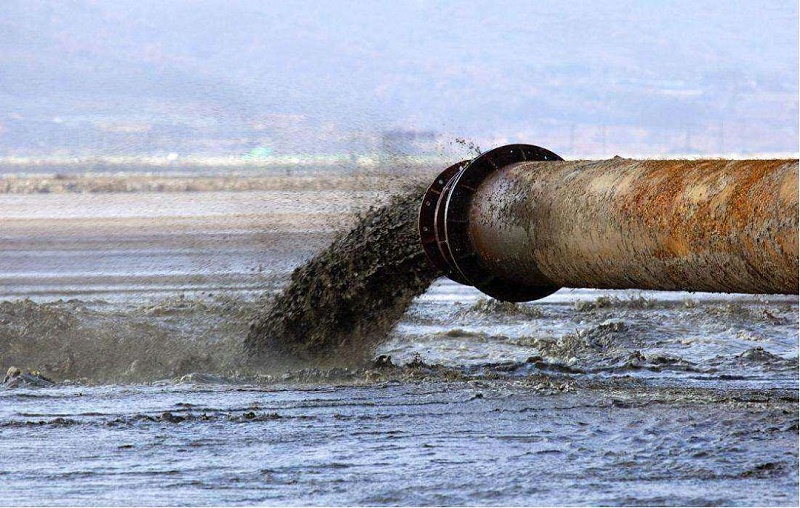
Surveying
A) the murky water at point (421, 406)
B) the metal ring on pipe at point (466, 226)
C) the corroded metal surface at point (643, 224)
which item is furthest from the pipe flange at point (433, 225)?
the murky water at point (421, 406)

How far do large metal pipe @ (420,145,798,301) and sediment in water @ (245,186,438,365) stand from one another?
0.48 metres

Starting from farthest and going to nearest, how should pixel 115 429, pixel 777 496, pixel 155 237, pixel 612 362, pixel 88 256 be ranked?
pixel 155 237 < pixel 88 256 < pixel 612 362 < pixel 115 429 < pixel 777 496

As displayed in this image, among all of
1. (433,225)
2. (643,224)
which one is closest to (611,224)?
(643,224)

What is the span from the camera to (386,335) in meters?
8.44

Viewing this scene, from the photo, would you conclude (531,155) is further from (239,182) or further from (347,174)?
(239,182)

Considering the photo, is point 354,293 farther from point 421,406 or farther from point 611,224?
point 611,224

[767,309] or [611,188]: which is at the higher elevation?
[611,188]

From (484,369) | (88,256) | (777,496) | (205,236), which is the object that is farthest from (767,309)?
(205,236)

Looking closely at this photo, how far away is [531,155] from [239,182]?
30.2m

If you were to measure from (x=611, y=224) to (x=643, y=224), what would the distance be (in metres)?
0.24

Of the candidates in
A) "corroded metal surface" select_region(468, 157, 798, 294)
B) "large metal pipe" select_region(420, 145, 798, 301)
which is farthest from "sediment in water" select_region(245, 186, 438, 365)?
"corroded metal surface" select_region(468, 157, 798, 294)

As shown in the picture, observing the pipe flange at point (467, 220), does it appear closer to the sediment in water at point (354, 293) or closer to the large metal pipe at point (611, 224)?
the large metal pipe at point (611, 224)

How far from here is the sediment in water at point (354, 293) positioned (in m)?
8.14

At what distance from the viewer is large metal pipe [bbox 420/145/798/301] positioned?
558cm
